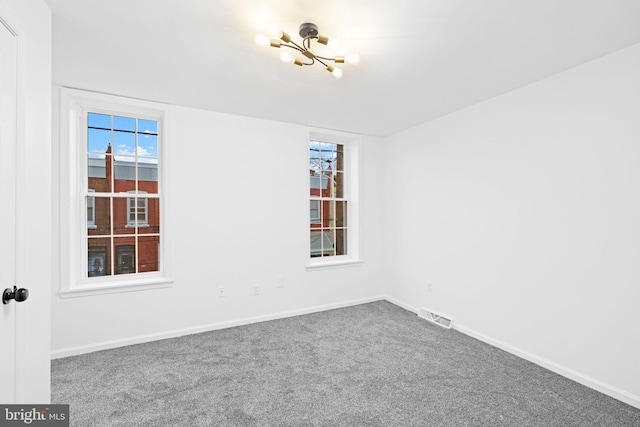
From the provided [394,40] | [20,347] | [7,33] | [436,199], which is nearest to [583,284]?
[436,199]

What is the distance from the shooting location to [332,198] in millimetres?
4477

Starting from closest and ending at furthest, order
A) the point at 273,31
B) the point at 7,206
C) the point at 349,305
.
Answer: the point at 7,206, the point at 273,31, the point at 349,305

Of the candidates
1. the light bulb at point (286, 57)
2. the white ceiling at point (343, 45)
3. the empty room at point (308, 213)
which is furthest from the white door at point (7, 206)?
the light bulb at point (286, 57)

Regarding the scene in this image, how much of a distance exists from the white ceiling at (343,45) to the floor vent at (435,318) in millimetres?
2490

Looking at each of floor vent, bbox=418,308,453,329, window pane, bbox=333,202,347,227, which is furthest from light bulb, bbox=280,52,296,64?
floor vent, bbox=418,308,453,329

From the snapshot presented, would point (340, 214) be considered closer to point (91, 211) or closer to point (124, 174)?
point (124, 174)

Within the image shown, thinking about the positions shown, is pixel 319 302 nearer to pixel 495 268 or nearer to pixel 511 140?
pixel 495 268

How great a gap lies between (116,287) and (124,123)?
1746mm

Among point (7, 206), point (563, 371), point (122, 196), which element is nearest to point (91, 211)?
point (122, 196)

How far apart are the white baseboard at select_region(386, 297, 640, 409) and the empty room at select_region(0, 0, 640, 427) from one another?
1 centimetres

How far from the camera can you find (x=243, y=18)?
72.8 inches

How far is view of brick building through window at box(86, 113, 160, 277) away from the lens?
3111 millimetres

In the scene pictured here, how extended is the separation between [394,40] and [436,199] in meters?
2.18

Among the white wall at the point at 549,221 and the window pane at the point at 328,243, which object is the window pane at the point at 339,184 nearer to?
the window pane at the point at 328,243
